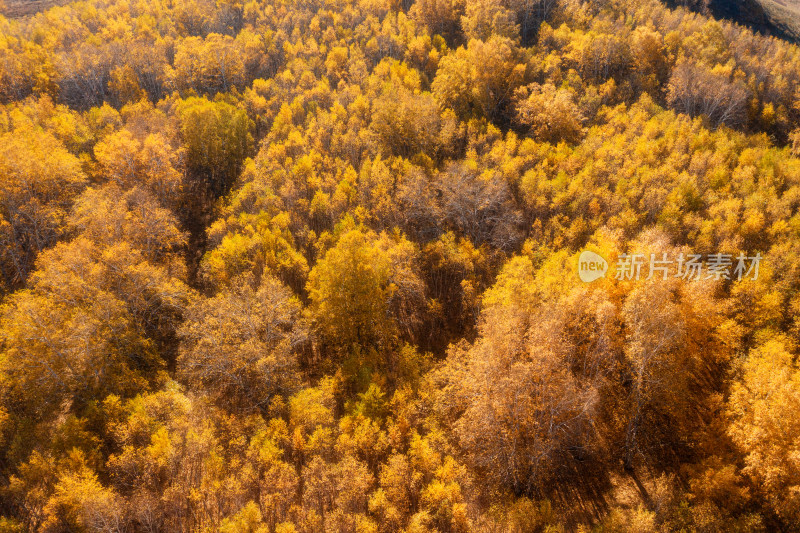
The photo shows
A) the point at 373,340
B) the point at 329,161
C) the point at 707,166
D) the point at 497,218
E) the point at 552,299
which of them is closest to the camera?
the point at 552,299

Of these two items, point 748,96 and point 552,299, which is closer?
point 552,299

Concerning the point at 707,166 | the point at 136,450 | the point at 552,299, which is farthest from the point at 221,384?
the point at 707,166

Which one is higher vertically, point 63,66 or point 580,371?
point 63,66

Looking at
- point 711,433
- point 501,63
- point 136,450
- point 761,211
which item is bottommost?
point 136,450

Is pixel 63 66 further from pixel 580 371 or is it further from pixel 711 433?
pixel 711 433

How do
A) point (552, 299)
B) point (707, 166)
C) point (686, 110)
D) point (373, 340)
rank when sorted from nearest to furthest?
point (552, 299), point (373, 340), point (707, 166), point (686, 110)

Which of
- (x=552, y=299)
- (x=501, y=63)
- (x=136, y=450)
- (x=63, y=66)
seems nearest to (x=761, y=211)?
(x=552, y=299)

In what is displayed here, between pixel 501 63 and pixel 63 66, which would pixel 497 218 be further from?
pixel 63 66
